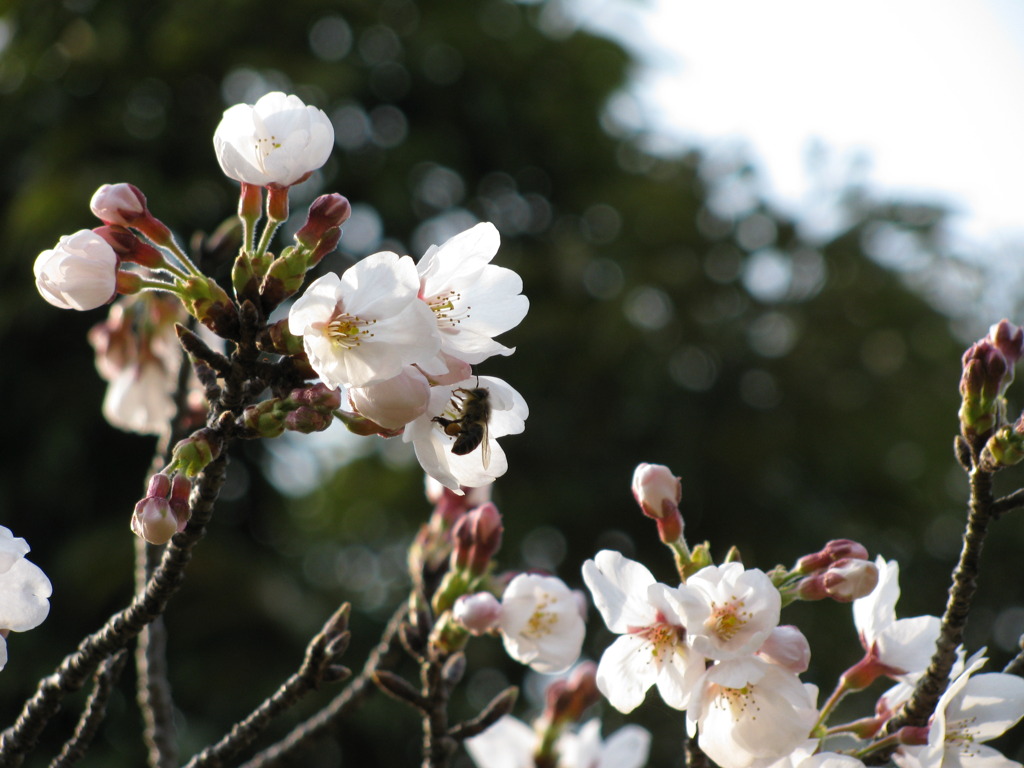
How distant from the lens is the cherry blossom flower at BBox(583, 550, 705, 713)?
1248 mm

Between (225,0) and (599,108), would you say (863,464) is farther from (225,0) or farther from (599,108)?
(225,0)

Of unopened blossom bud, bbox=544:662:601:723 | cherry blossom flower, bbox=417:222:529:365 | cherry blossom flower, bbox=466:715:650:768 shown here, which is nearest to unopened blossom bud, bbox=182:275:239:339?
cherry blossom flower, bbox=417:222:529:365

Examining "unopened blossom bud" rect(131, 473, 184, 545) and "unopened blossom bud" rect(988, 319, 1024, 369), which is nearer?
"unopened blossom bud" rect(131, 473, 184, 545)

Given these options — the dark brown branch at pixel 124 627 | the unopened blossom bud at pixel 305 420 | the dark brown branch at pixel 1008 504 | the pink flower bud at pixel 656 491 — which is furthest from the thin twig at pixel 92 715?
the dark brown branch at pixel 1008 504

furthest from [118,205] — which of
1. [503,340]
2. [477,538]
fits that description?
[503,340]

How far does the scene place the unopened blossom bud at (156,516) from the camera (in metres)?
1.00

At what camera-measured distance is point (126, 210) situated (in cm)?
114

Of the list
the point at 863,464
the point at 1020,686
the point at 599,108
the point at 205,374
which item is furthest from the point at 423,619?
the point at 599,108

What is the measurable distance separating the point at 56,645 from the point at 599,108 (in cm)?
548

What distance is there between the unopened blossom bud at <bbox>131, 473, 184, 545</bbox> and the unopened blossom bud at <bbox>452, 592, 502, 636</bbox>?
0.56m

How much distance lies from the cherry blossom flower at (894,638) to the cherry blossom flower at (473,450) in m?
0.61

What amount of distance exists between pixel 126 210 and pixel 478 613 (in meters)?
0.76

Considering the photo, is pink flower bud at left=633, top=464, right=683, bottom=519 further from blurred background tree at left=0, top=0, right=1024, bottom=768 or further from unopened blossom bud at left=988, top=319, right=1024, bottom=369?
blurred background tree at left=0, top=0, right=1024, bottom=768

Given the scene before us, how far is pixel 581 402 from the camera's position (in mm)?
6695
